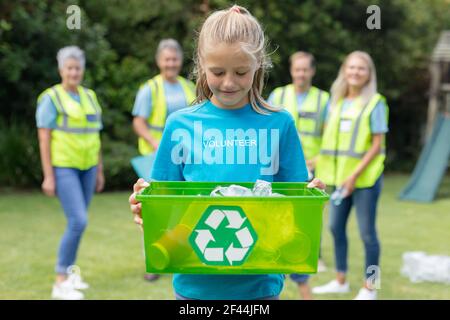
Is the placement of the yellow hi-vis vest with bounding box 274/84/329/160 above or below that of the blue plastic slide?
above

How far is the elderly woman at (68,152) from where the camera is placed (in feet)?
18.1

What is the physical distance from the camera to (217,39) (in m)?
2.33

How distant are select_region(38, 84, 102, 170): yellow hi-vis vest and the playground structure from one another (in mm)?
8537

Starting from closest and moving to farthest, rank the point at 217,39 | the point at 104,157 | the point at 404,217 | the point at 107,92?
the point at 217,39, the point at 404,217, the point at 104,157, the point at 107,92

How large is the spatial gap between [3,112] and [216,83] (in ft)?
36.6

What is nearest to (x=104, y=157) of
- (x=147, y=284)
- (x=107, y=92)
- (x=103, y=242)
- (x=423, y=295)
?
(x=107, y=92)

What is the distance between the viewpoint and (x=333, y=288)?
5871 mm

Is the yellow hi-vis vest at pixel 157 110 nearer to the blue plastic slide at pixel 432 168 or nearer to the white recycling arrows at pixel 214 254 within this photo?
the white recycling arrows at pixel 214 254

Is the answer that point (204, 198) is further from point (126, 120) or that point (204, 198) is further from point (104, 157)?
point (126, 120)

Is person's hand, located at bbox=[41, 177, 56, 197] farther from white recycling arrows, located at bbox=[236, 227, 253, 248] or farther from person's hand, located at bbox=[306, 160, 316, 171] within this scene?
white recycling arrows, located at bbox=[236, 227, 253, 248]

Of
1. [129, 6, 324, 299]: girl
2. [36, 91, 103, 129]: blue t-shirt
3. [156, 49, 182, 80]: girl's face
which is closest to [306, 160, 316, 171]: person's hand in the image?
[156, 49, 182, 80]: girl's face

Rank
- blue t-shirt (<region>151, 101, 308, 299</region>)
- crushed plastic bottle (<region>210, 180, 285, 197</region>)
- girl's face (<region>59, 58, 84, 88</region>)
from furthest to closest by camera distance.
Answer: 1. girl's face (<region>59, 58, 84, 88</region>)
2. blue t-shirt (<region>151, 101, 308, 299</region>)
3. crushed plastic bottle (<region>210, 180, 285, 197</region>)

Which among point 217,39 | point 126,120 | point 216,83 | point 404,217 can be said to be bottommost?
point 404,217

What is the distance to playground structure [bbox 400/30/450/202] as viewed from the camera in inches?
520
